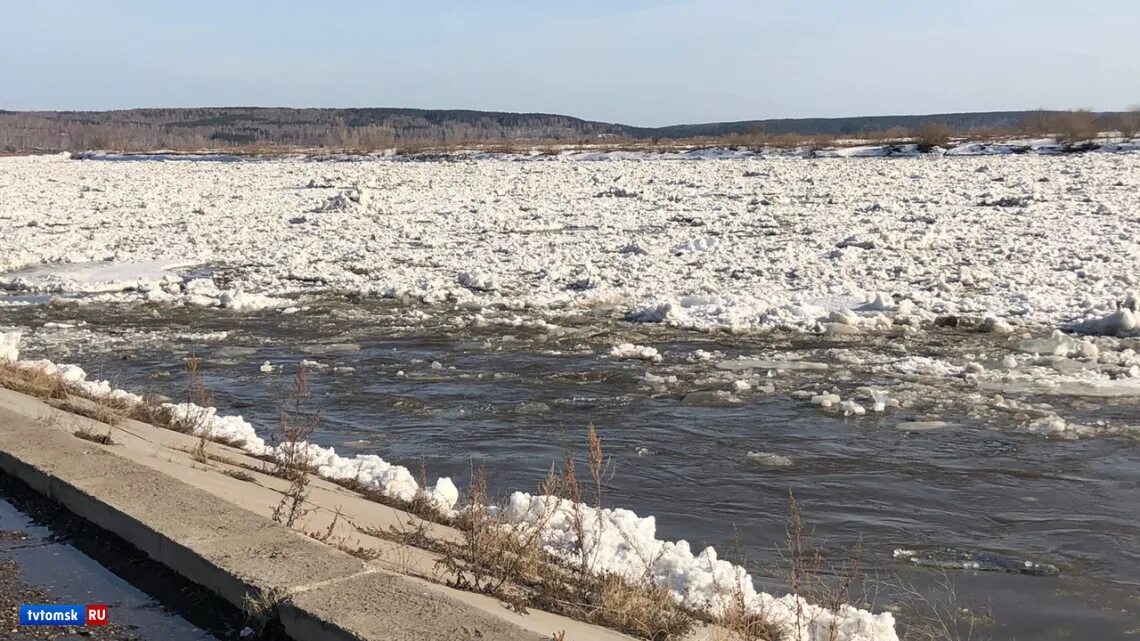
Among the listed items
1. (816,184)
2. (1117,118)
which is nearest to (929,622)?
(816,184)

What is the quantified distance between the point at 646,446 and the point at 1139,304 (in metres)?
7.13

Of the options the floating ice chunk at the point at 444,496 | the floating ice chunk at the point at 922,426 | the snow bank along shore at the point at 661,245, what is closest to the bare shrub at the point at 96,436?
the floating ice chunk at the point at 444,496

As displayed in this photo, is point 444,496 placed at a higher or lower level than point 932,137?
lower

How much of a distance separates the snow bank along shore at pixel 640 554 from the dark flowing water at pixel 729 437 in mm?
577

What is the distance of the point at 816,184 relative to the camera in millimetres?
27312

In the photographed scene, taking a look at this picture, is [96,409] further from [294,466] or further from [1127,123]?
[1127,123]

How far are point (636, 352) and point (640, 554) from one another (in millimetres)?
6135

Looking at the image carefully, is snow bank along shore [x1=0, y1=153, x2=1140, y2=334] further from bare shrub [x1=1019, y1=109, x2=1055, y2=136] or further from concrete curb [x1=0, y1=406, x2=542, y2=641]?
bare shrub [x1=1019, y1=109, x2=1055, y2=136]

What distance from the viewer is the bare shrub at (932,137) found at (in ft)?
126

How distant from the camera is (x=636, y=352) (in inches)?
439

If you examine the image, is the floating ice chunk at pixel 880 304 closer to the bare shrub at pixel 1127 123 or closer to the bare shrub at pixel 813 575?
the bare shrub at pixel 813 575

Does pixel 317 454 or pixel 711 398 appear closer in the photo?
pixel 317 454

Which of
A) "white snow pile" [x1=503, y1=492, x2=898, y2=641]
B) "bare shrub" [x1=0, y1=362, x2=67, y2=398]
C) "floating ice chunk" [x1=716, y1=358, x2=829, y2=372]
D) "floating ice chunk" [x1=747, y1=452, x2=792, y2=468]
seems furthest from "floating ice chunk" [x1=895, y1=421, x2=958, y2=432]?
"bare shrub" [x1=0, y1=362, x2=67, y2=398]

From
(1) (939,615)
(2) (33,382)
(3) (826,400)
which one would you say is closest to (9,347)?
(2) (33,382)
